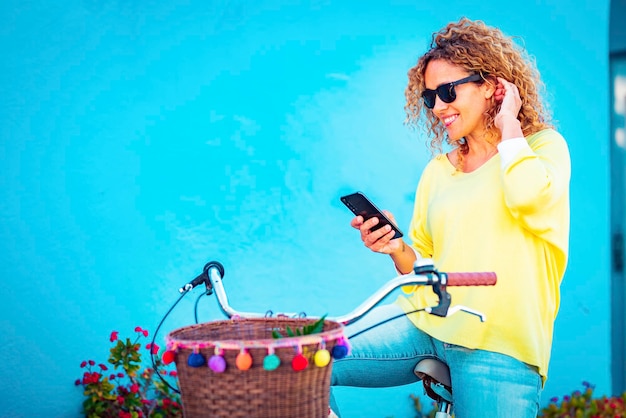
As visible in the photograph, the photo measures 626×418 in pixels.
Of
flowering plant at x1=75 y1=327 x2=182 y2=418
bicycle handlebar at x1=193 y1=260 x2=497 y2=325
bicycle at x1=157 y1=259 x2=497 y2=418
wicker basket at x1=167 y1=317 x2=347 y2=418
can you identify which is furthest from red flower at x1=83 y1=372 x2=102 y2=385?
bicycle handlebar at x1=193 y1=260 x2=497 y2=325

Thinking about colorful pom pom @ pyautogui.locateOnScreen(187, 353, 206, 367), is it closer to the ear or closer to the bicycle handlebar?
the bicycle handlebar

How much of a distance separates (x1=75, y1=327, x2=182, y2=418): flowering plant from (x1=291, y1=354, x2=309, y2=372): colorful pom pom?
2.05m

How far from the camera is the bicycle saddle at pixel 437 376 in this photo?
98.9 inches

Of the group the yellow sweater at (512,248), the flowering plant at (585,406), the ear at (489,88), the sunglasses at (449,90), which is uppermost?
the ear at (489,88)

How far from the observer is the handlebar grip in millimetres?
2020

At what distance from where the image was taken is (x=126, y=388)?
3.87 m

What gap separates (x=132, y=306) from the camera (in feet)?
12.9

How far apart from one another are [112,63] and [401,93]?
5.58 ft

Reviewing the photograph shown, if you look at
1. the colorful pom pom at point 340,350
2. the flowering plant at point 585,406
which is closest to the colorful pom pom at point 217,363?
the colorful pom pom at point 340,350

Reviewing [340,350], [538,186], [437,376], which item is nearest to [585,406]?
[437,376]

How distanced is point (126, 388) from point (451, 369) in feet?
6.57

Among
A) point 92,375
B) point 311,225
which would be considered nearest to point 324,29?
point 311,225

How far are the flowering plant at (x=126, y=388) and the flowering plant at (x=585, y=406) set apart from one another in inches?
92.4

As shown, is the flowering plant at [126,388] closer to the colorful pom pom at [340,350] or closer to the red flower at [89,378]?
the red flower at [89,378]
